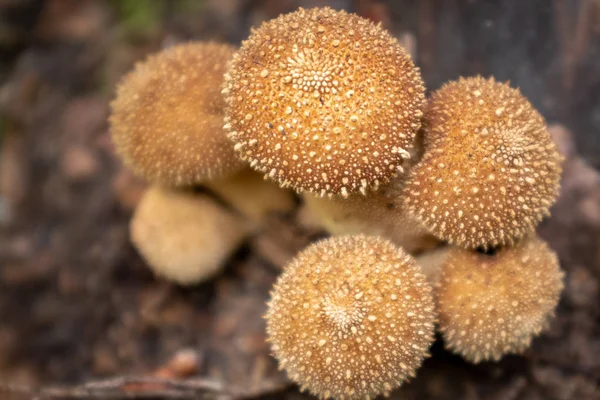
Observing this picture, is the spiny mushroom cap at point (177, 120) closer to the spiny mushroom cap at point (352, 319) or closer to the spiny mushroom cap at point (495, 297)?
the spiny mushroom cap at point (352, 319)

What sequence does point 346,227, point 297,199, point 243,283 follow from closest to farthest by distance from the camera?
point 346,227 → point 297,199 → point 243,283

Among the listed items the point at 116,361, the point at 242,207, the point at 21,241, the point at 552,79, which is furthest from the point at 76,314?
the point at 552,79

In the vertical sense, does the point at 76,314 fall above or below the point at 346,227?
below

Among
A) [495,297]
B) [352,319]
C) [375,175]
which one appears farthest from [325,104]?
[495,297]

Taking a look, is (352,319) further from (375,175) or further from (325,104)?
(325,104)

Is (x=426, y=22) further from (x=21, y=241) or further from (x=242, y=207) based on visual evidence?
(x=21, y=241)

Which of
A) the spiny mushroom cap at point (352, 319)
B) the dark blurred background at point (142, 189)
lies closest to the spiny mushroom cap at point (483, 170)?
the spiny mushroom cap at point (352, 319)
